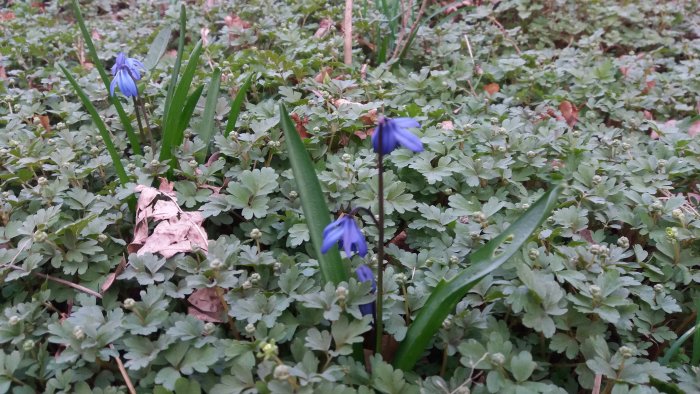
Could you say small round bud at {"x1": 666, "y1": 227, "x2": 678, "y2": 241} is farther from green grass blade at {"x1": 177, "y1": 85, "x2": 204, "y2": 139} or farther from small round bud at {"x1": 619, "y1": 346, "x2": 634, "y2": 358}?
green grass blade at {"x1": 177, "y1": 85, "x2": 204, "y2": 139}

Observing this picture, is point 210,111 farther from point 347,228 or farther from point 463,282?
point 463,282

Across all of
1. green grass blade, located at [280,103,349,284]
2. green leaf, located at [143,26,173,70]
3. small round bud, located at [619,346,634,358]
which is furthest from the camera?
green leaf, located at [143,26,173,70]

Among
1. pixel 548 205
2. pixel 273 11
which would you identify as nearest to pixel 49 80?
pixel 273 11

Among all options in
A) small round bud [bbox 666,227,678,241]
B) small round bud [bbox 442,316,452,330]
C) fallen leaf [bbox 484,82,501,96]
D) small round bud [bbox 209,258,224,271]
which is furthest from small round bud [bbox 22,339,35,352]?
fallen leaf [bbox 484,82,501,96]

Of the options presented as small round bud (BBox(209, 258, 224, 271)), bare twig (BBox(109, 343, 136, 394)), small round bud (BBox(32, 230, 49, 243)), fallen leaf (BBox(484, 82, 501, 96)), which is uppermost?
small round bud (BBox(32, 230, 49, 243))

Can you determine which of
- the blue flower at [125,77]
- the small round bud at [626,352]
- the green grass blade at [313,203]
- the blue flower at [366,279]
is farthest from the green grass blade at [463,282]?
the blue flower at [125,77]

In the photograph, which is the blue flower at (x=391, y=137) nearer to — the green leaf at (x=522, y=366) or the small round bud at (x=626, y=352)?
the green leaf at (x=522, y=366)
